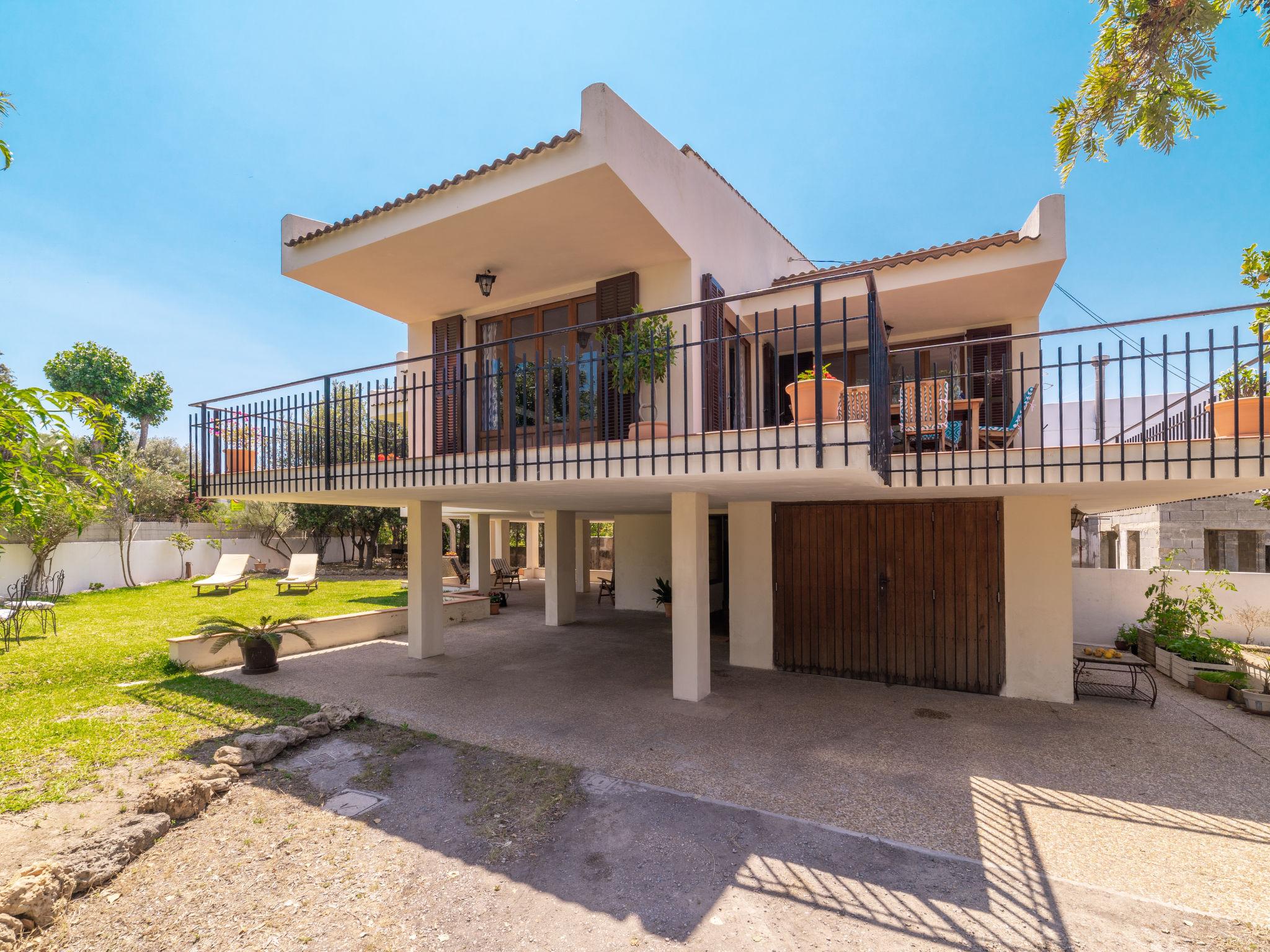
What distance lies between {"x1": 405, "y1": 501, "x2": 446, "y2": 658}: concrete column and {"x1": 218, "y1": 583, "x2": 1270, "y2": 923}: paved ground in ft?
1.31

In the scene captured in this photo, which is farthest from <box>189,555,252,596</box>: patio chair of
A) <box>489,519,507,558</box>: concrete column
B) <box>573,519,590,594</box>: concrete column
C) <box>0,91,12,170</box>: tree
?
<box>0,91,12,170</box>: tree

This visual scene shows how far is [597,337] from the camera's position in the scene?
7.89 m

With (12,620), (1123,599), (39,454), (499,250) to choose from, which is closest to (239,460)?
(39,454)

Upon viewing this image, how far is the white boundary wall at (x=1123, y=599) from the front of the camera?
33.2 feet

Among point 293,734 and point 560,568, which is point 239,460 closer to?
point 293,734

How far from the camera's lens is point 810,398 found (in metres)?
5.04

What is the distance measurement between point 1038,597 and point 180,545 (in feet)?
79.0

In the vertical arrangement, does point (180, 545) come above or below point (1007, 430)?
below

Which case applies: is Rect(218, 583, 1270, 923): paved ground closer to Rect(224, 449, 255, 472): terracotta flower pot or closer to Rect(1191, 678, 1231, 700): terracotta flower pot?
Result: Rect(1191, 678, 1231, 700): terracotta flower pot

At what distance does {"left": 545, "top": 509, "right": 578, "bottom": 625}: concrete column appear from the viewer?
1281cm

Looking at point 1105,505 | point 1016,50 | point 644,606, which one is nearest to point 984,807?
point 1105,505

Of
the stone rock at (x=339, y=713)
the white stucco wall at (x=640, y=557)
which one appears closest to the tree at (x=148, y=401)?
the white stucco wall at (x=640, y=557)

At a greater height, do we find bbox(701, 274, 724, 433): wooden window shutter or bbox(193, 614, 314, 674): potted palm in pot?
bbox(701, 274, 724, 433): wooden window shutter

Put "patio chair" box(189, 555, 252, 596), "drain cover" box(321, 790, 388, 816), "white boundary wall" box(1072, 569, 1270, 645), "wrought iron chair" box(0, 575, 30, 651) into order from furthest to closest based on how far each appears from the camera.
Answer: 1. "patio chair" box(189, 555, 252, 596)
2. "wrought iron chair" box(0, 575, 30, 651)
3. "white boundary wall" box(1072, 569, 1270, 645)
4. "drain cover" box(321, 790, 388, 816)
